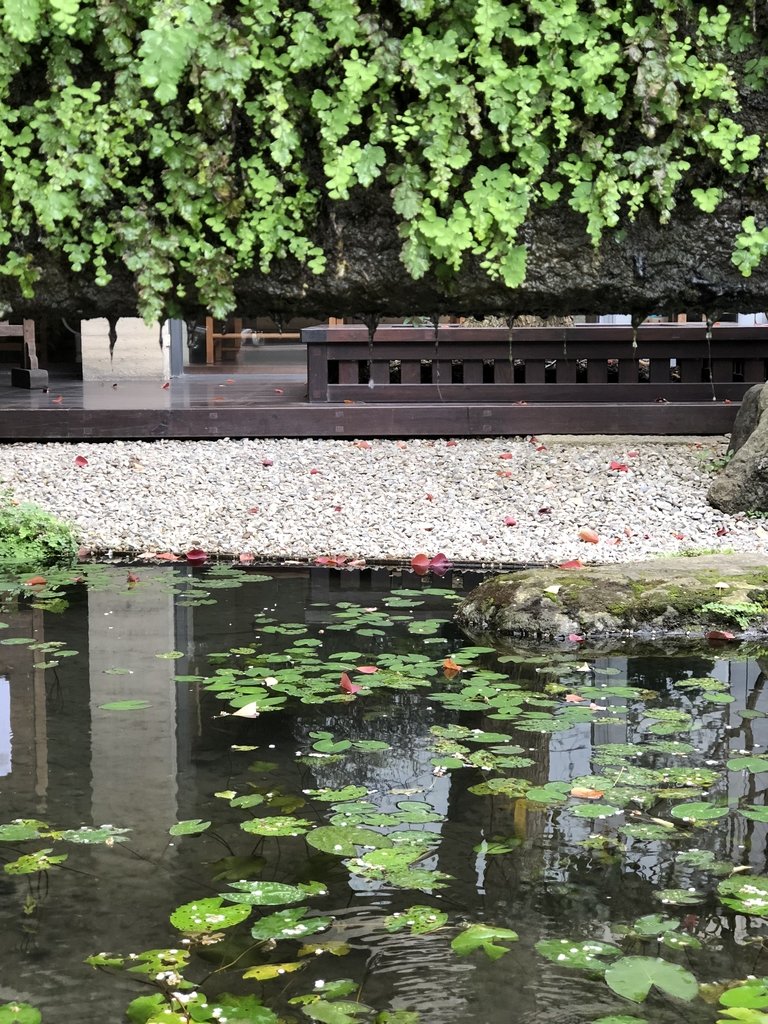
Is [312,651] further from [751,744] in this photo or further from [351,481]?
[351,481]

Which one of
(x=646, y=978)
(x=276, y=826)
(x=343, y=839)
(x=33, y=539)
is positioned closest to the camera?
(x=646, y=978)

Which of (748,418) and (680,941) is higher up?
(748,418)

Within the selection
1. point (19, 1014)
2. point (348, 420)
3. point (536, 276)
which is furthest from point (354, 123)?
point (348, 420)

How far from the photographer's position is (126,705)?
4332mm

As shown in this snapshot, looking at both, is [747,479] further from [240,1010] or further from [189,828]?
[240,1010]

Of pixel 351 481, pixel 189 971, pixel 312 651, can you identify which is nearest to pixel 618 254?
pixel 189 971

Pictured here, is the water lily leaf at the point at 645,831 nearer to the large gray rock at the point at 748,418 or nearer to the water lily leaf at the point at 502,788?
the water lily leaf at the point at 502,788

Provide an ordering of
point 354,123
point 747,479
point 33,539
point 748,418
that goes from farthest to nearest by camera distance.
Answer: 1. point 748,418
2. point 747,479
3. point 33,539
4. point 354,123

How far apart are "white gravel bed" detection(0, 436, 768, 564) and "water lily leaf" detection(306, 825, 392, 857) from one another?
3900 mm

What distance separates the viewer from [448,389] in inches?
477

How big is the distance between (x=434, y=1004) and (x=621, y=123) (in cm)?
174

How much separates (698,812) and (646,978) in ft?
3.06

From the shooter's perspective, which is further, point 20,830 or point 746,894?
point 20,830

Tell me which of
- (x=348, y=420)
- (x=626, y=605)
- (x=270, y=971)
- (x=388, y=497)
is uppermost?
(x=348, y=420)
